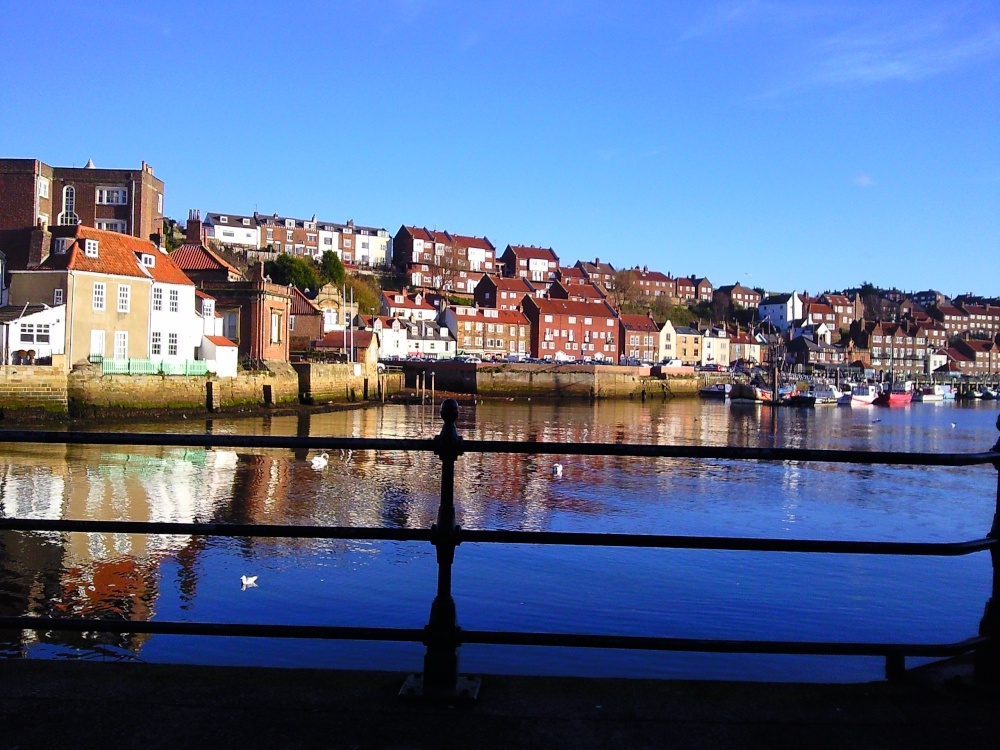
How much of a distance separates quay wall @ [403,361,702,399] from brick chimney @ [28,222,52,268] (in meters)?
36.2

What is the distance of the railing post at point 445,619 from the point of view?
3688mm

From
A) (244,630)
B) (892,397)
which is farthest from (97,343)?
(892,397)

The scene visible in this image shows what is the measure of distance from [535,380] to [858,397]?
3450cm

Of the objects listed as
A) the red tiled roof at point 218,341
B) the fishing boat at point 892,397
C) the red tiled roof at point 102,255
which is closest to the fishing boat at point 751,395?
the fishing boat at point 892,397

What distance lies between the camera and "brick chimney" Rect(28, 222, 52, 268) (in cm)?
4138

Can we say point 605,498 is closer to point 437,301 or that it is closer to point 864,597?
point 864,597

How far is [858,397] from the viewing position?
89.8 metres

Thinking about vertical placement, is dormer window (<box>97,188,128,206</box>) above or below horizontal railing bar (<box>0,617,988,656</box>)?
above

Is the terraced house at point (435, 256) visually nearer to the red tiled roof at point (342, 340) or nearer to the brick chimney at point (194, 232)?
the red tiled roof at point (342, 340)

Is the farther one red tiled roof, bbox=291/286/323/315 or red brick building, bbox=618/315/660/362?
red brick building, bbox=618/315/660/362

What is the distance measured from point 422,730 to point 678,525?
1484 centimetres

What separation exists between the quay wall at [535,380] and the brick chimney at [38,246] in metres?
36.2

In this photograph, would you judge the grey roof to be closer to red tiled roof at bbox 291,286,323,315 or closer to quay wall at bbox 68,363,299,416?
quay wall at bbox 68,363,299,416

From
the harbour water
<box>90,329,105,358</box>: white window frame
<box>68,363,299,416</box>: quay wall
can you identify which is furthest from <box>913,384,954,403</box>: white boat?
<box>90,329,105,358</box>: white window frame
